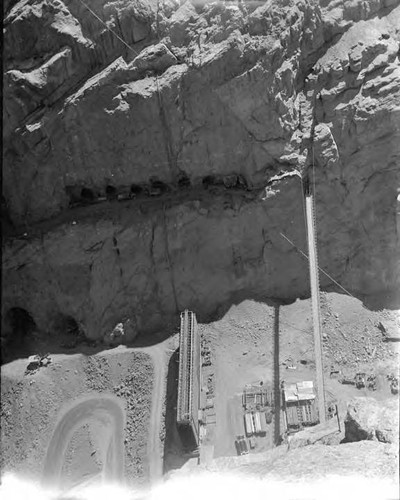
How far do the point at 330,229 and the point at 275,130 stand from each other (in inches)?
213

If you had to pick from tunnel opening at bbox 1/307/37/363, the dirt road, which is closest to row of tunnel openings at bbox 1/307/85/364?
tunnel opening at bbox 1/307/37/363

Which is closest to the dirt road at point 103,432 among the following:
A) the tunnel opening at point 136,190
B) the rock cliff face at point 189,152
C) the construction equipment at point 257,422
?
the rock cliff face at point 189,152

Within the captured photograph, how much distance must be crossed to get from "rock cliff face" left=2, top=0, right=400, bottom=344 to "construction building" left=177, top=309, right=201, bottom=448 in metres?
2.13

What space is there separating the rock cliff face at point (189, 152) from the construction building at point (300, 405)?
479 cm

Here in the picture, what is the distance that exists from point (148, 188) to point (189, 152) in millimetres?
2682

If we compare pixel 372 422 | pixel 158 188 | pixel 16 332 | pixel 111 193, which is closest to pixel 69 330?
pixel 16 332

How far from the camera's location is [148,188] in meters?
25.1

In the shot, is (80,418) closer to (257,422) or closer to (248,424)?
(248,424)

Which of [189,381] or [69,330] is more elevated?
[69,330]

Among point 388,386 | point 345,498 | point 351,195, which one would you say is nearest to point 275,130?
point 351,195

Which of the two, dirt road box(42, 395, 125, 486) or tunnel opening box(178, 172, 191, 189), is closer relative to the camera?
dirt road box(42, 395, 125, 486)

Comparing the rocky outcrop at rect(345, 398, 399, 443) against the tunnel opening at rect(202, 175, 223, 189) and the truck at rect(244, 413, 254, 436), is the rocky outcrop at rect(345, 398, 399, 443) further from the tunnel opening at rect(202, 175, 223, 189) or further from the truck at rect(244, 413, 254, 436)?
the tunnel opening at rect(202, 175, 223, 189)

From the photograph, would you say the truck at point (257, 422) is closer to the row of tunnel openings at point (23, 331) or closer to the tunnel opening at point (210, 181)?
the row of tunnel openings at point (23, 331)

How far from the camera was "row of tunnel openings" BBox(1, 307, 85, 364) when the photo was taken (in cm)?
2564
